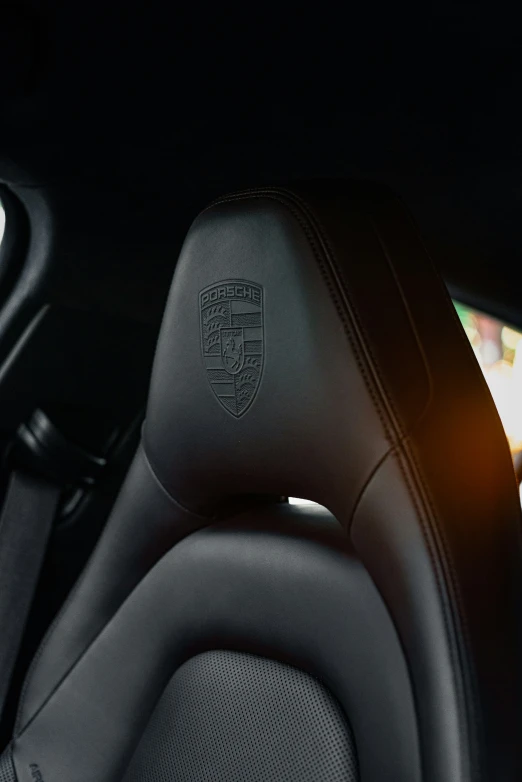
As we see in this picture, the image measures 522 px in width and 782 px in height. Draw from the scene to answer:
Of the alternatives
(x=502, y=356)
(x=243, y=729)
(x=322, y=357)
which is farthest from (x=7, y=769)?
(x=502, y=356)

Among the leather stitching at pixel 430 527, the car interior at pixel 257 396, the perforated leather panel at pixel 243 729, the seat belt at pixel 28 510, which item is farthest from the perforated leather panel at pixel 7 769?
the leather stitching at pixel 430 527

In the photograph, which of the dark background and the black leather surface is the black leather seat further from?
the dark background

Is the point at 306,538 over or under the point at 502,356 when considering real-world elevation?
under

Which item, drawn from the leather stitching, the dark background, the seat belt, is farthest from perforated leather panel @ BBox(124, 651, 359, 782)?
the dark background

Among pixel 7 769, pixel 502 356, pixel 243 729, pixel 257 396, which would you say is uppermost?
pixel 502 356

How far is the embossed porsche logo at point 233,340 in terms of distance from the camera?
0.85 meters

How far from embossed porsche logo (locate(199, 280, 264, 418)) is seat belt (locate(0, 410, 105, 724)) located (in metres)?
0.63

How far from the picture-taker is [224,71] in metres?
1.20

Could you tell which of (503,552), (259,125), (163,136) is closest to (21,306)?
(163,136)

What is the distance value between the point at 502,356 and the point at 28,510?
113 cm

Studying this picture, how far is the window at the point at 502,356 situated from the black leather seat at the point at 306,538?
0.49 metres

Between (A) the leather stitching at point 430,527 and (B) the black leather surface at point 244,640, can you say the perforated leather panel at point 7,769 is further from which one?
(A) the leather stitching at point 430,527

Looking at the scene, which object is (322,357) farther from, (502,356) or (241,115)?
(502,356)

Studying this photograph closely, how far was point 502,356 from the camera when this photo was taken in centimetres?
214
